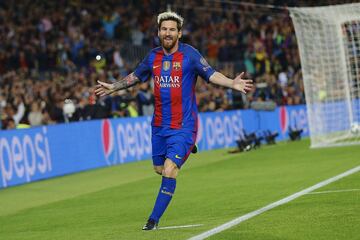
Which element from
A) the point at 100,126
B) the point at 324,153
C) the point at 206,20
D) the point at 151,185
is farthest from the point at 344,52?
the point at 206,20

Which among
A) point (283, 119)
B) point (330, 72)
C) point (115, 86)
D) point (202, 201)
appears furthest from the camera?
point (283, 119)

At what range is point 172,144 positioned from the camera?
32.6 feet

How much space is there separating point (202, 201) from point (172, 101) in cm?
306

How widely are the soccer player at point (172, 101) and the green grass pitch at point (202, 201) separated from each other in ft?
1.89

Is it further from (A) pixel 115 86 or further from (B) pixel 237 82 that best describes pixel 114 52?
(B) pixel 237 82

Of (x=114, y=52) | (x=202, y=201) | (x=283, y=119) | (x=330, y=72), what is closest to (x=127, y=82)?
(x=202, y=201)

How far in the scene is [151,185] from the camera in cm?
1628

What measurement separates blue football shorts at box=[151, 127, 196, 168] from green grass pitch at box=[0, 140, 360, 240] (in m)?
0.72

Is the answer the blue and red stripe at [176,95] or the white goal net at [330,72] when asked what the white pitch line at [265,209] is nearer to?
the blue and red stripe at [176,95]

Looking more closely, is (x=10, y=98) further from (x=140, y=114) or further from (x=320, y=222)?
(x=320, y=222)

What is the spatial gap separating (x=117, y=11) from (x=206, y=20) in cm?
390

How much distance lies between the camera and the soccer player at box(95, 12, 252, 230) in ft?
32.2

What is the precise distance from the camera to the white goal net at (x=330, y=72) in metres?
24.4

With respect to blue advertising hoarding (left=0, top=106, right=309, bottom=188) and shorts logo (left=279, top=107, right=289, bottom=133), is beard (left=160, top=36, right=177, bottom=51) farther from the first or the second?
Answer: shorts logo (left=279, top=107, right=289, bottom=133)
